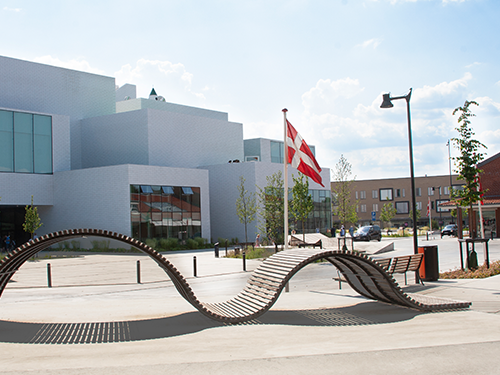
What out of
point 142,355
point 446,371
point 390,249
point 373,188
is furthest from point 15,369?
point 373,188

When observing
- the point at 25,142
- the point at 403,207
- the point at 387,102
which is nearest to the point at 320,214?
the point at 25,142

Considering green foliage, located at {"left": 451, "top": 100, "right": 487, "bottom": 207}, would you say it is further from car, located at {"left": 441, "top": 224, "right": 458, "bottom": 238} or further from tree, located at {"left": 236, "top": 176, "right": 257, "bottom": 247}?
car, located at {"left": 441, "top": 224, "right": 458, "bottom": 238}

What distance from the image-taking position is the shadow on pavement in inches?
305

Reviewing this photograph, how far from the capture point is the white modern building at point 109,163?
1468 inches

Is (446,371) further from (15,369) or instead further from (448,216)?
(448,216)

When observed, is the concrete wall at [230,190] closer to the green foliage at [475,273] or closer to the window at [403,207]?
the green foliage at [475,273]

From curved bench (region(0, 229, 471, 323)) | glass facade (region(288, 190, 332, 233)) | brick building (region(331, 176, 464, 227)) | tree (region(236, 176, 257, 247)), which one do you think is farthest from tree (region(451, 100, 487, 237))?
brick building (region(331, 176, 464, 227))

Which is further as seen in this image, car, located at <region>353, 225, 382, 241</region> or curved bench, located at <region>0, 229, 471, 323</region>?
car, located at <region>353, 225, 382, 241</region>

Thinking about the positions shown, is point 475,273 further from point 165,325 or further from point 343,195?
point 343,195

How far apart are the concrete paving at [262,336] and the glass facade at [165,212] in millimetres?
23013

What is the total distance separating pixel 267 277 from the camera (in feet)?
32.1

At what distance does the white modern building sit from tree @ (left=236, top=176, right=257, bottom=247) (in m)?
0.82

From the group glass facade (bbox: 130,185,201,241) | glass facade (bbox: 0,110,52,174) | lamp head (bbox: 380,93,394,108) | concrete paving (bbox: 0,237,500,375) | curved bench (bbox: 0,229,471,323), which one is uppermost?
glass facade (bbox: 0,110,52,174)

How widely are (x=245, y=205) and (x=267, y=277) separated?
3060 cm
